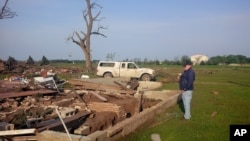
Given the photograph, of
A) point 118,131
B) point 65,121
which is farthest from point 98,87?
point 118,131

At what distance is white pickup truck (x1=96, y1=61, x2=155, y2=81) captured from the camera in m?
27.5

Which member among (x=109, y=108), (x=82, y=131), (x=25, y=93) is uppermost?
(x=25, y=93)

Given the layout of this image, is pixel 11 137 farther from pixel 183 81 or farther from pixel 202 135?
pixel 183 81

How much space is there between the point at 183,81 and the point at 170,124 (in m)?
1.52

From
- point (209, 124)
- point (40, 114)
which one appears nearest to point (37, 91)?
point (40, 114)

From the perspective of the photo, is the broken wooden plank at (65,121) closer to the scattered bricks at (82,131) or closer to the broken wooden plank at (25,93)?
the scattered bricks at (82,131)

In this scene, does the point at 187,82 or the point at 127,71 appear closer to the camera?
the point at 187,82

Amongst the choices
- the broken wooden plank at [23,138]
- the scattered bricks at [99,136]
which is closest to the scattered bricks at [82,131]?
the scattered bricks at [99,136]

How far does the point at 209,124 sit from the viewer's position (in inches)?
373

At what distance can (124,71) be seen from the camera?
27672 mm

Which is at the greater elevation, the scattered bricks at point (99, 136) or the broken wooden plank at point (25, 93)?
the broken wooden plank at point (25, 93)

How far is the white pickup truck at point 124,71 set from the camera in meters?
27.5

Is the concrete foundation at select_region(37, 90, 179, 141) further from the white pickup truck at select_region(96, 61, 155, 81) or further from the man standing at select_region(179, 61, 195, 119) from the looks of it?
the white pickup truck at select_region(96, 61, 155, 81)

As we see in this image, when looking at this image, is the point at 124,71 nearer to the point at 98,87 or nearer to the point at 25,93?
the point at 98,87
